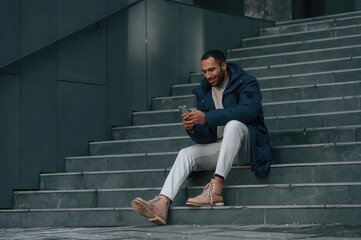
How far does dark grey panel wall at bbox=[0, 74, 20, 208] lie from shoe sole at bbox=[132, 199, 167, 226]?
215cm

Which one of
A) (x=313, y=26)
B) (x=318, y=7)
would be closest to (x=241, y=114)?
(x=313, y=26)

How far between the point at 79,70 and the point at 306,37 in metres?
3.24

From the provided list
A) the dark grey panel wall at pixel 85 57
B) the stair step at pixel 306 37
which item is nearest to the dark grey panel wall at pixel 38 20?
the dark grey panel wall at pixel 85 57

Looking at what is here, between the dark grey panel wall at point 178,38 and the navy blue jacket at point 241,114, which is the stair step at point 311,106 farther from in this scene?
the dark grey panel wall at point 178,38

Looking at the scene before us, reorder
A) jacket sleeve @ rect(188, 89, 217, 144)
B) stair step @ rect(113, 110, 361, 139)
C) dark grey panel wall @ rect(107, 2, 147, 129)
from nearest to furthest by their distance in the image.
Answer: jacket sleeve @ rect(188, 89, 217, 144)
stair step @ rect(113, 110, 361, 139)
dark grey panel wall @ rect(107, 2, 147, 129)

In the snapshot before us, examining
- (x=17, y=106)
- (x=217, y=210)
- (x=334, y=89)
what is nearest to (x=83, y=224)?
(x=217, y=210)

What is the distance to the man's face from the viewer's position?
19.6 feet

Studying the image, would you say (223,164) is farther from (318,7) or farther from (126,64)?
(318,7)

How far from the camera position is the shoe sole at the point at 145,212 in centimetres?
550

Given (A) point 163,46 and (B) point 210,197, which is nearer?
(B) point 210,197

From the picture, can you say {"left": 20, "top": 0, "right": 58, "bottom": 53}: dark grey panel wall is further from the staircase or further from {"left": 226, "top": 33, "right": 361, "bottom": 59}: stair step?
{"left": 226, "top": 33, "right": 361, "bottom": 59}: stair step

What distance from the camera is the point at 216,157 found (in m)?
6.05

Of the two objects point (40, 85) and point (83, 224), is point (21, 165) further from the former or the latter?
point (83, 224)

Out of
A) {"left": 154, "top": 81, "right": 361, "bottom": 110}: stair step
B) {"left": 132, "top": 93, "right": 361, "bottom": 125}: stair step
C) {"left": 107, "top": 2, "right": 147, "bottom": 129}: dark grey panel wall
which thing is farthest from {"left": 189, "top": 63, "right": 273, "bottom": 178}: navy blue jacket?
{"left": 107, "top": 2, "right": 147, "bottom": 129}: dark grey panel wall
